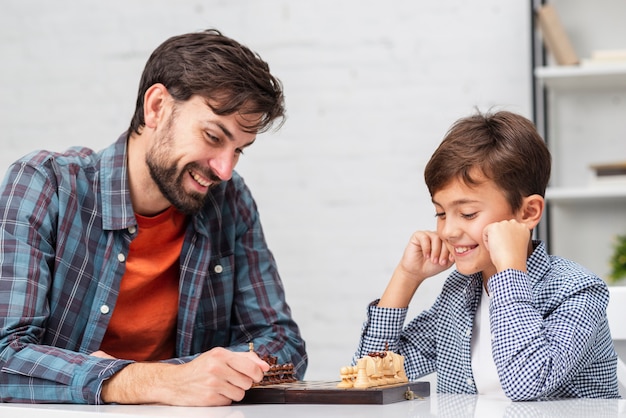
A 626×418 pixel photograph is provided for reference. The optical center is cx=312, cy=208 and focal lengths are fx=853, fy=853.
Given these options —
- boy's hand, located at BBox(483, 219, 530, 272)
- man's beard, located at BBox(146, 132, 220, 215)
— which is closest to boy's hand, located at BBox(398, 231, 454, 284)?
boy's hand, located at BBox(483, 219, 530, 272)

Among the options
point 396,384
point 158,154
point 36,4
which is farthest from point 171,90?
point 36,4

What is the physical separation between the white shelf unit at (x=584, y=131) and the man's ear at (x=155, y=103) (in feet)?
4.76

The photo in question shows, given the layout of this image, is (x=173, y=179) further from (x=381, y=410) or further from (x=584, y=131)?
(x=584, y=131)

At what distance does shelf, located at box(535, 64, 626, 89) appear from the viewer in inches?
106

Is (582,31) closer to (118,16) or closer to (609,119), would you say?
(609,119)

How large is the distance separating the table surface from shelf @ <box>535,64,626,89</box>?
5.52 feet

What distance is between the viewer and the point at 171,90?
5.94 ft

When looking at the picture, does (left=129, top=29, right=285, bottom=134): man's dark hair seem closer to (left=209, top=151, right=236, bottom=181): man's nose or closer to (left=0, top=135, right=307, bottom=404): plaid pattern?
(left=209, top=151, right=236, bottom=181): man's nose

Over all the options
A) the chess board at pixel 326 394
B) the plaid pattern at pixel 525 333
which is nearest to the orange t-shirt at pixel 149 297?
the plaid pattern at pixel 525 333

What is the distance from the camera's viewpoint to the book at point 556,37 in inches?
109

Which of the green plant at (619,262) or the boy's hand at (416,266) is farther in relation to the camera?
the green plant at (619,262)

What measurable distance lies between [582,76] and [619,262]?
61cm

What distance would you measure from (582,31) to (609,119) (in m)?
0.32

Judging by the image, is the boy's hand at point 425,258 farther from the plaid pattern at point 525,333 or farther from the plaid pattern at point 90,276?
the plaid pattern at point 90,276
